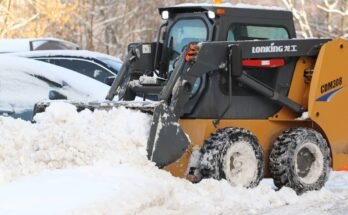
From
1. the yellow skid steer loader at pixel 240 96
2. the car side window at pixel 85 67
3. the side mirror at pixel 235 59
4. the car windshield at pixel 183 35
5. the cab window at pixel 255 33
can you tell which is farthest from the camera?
the car side window at pixel 85 67

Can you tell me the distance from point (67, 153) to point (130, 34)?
29.8 m

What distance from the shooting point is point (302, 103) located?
833cm

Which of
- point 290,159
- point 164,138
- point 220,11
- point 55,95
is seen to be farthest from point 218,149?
point 55,95

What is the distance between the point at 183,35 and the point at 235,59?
3.85 feet

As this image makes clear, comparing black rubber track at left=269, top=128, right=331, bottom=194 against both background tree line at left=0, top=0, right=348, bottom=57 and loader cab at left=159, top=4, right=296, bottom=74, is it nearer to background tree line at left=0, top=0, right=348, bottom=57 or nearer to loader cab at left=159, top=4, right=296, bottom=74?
loader cab at left=159, top=4, right=296, bottom=74

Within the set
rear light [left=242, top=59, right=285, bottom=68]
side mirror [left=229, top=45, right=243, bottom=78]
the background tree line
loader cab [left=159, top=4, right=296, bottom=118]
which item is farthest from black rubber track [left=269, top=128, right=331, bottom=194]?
the background tree line

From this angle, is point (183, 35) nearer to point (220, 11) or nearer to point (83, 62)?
point (220, 11)

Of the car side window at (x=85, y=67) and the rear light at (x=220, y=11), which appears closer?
the rear light at (x=220, y=11)

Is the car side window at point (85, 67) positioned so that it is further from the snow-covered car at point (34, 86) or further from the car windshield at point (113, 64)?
the snow-covered car at point (34, 86)

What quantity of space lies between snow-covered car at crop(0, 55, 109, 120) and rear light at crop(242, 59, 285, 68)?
2387 millimetres

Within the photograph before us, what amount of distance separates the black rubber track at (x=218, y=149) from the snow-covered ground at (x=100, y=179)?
0.12 metres

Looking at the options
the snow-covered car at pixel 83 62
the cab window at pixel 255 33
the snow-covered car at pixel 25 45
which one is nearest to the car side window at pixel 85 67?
the snow-covered car at pixel 83 62

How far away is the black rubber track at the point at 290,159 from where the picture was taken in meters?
7.69

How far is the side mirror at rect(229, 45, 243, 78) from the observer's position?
7.58 meters
